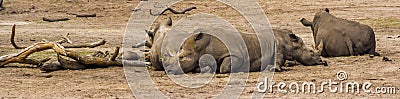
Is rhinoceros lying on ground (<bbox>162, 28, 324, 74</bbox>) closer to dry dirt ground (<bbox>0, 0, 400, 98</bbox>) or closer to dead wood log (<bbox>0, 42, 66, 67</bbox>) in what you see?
dry dirt ground (<bbox>0, 0, 400, 98</bbox>)

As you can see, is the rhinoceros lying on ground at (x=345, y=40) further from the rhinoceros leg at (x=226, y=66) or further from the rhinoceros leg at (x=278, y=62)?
the rhinoceros leg at (x=226, y=66)

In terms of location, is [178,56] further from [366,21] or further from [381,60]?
[366,21]

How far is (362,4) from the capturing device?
28.1 m

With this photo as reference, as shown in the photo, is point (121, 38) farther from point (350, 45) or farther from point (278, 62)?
point (278, 62)

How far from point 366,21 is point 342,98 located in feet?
43.3

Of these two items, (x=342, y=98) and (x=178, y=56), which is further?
(x=178, y=56)

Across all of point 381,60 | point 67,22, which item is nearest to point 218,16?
point 67,22

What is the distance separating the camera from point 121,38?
20.7 m

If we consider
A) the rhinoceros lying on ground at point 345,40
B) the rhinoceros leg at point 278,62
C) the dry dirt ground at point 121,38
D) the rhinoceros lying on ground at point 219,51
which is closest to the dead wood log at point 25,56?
the dry dirt ground at point 121,38

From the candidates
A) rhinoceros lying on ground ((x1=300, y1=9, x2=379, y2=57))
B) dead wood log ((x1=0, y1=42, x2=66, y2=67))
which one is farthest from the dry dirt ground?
rhinoceros lying on ground ((x1=300, y1=9, x2=379, y2=57))

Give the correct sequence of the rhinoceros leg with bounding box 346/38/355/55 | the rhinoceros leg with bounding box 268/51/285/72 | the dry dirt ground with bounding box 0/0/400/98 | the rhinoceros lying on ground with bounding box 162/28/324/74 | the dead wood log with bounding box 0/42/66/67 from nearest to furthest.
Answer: the dry dirt ground with bounding box 0/0/400/98, the rhinoceros lying on ground with bounding box 162/28/324/74, the rhinoceros leg with bounding box 268/51/285/72, the dead wood log with bounding box 0/42/66/67, the rhinoceros leg with bounding box 346/38/355/55

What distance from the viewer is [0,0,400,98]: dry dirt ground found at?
1194 centimetres

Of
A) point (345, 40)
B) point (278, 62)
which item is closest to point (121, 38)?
point (345, 40)

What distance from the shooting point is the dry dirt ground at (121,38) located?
11938 mm
